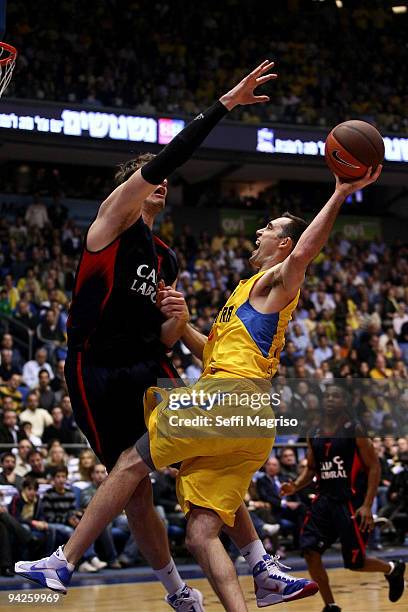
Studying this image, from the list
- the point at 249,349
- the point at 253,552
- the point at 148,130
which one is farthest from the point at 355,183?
the point at 148,130

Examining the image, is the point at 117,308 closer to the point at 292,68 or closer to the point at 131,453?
the point at 131,453

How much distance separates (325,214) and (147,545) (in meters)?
1.97

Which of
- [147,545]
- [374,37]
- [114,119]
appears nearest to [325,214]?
[147,545]

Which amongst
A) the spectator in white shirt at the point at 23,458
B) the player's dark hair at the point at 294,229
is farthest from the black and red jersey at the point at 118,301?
the spectator in white shirt at the point at 23,458

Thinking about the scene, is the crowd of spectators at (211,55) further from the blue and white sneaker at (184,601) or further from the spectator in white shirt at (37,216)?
the blue and white sneaker at (184,601)

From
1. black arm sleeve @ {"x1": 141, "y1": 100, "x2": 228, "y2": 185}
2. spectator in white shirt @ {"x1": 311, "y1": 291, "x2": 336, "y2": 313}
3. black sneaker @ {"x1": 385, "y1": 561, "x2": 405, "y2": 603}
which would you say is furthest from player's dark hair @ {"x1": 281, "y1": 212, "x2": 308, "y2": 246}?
spectator in white shirt @ {"x1": 311, "y1": 291, "x2": 336, "y2": 313}

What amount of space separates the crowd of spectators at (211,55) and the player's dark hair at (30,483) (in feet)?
29.4

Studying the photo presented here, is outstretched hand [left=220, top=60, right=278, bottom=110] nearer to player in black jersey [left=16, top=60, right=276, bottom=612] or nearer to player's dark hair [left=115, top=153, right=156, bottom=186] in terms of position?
player in black jersey [left=16, top=60, right=276, bottom=612]

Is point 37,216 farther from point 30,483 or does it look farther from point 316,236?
point 316,236

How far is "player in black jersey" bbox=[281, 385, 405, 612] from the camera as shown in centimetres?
826

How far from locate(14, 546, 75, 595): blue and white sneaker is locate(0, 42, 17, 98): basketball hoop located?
3408mm

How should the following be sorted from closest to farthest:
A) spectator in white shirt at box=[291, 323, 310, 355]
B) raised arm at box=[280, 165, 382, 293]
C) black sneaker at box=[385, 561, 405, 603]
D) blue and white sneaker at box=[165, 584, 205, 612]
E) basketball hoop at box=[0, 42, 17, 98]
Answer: raised arm at box=[280, 165, 382, 293] < blue and white sneaker at box=[165, 584, 205, 612] < basketball hoop at box=[0, 42, 17, 98] < black sneaker at box=[385, 561, 405, 603] < spectator in white shirt at box=[291, 323, 310, 355]

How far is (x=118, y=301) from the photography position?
506 cm

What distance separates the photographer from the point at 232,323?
198 inches
